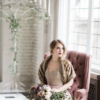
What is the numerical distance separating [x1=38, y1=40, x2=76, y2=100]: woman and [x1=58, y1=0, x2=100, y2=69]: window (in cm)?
94

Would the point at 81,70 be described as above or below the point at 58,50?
below

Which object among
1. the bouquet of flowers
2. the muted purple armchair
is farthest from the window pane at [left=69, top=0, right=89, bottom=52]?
the bouquet of flowers

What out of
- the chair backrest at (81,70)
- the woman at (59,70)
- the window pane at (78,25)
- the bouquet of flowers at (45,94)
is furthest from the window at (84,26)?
the bouquet of flowers at (45,94)

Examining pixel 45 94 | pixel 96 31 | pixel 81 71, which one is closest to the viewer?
pixel 45 94

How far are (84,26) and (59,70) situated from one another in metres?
1.40

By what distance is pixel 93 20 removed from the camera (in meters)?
4.09

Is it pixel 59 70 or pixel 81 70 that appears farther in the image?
pixel 81 70

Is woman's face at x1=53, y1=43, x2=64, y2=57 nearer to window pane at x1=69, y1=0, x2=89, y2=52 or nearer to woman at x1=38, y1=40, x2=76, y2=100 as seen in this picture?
woman at x1=38, y1=40, x2=76, y2=100

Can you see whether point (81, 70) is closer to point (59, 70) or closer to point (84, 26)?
point (59, 70)

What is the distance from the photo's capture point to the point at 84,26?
14.3 ft

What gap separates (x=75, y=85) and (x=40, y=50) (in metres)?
1.69

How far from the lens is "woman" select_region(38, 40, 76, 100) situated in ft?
10.5

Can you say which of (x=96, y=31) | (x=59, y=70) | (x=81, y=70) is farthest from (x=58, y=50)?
(x=96, y=31)

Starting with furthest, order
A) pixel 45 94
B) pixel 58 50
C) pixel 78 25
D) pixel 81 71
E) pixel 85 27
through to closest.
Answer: pixel 78 25 < pixel 85 27 < pixel 81 71 < pixel 58 50 < pixel 45 94
